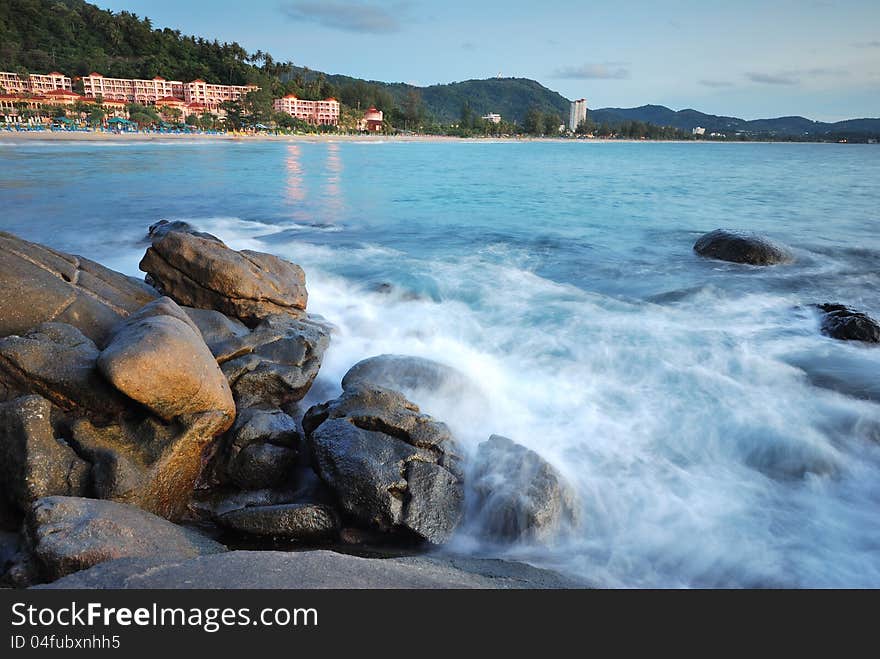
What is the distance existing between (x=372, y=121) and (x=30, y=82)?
211 ft

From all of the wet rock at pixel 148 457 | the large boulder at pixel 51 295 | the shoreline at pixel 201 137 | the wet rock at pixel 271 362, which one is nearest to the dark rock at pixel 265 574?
the wet rock at pixel 148 457

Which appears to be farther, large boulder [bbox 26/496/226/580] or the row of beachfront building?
the row of beachfront building

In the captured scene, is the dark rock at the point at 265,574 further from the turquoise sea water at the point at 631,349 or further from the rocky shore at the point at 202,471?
the turquoise sea water at the point at 631,349

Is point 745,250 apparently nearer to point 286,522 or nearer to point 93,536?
point 286,522

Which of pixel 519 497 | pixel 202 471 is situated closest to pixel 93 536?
→ pixel 202 471

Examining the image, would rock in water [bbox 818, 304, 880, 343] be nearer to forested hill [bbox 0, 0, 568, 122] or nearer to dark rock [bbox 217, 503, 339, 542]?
dark rock [bbox 217, 503, 339, 542]

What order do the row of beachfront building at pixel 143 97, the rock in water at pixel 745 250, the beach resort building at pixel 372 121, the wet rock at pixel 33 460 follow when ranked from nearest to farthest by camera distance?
the wet rock at pixel 33 460
the rock in water at pixel 745 250
the row of beachfront building at pixel 143 97
the beach resort building at pixel 372 121

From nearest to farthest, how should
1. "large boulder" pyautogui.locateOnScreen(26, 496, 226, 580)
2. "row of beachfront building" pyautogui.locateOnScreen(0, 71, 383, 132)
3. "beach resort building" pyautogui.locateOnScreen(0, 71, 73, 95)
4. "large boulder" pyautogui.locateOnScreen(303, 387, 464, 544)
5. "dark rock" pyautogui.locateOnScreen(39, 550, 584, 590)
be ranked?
"dark rock" pyautogui.locateOnScreen(39, 550, 584, 590) < "large boulder" pyautogui.locateOnScreen(26, 496, 226, 580) < "large boulder" pyautogui.locateOnScreen(303, 387, 464, 544) < "row of beachfront building" pyautogui.locateOnScreen(0, 71, 383, 132) < "beach resort building" pyautogui.locateOnScreen(0, 71, 73, 95)

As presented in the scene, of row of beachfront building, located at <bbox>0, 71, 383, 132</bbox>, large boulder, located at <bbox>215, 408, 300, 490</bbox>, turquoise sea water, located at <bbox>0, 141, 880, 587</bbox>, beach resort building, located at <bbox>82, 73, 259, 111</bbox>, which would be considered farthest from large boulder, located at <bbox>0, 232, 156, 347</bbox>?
beach resort building, located at <bbox>82, 73, 259, 111</bbox>

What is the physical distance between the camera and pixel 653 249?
1488cm

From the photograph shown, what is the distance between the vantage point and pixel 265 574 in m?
2.60

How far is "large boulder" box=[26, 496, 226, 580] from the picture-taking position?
2838 millimetres

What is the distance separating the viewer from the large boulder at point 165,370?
393cm

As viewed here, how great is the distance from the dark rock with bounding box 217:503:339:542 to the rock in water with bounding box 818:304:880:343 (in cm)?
786
